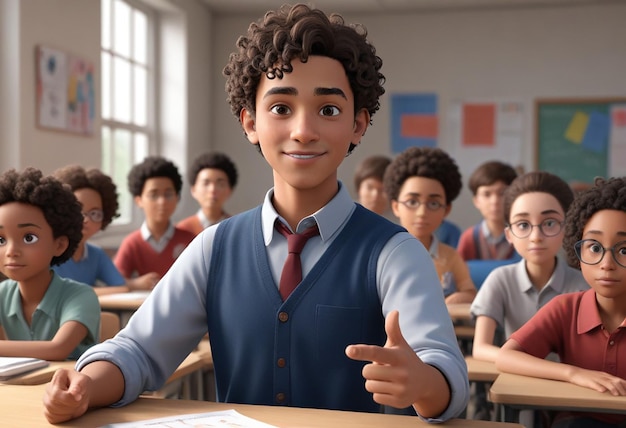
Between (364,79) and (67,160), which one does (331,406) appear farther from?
(67,160)

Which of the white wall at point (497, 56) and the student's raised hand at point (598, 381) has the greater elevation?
the white wall at point (497, 56)

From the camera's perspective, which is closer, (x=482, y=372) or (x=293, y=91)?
(x=293, y=91)

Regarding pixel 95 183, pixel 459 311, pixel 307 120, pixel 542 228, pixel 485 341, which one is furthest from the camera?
pixel 95 183

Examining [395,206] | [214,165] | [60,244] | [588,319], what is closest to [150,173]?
[214,165]

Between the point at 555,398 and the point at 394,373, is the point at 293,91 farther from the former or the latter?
the point at 555,398

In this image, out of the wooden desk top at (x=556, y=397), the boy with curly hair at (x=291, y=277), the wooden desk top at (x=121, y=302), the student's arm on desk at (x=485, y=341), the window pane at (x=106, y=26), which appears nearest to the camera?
the boy with curly hair at (x=291, y=277)

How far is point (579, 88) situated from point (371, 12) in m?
2.15

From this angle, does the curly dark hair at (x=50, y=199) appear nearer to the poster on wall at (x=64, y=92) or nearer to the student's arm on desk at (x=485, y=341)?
the student's arm on desk at (x=485, y=341)

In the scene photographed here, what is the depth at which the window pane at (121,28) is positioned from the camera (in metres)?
6.42

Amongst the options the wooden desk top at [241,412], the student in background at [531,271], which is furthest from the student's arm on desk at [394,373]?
the student in background at [531,271]

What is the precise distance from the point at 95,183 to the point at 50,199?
4.48ft

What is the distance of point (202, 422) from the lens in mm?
1171

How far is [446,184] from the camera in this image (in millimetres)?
3391

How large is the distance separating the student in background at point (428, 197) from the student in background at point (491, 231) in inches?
36.5
